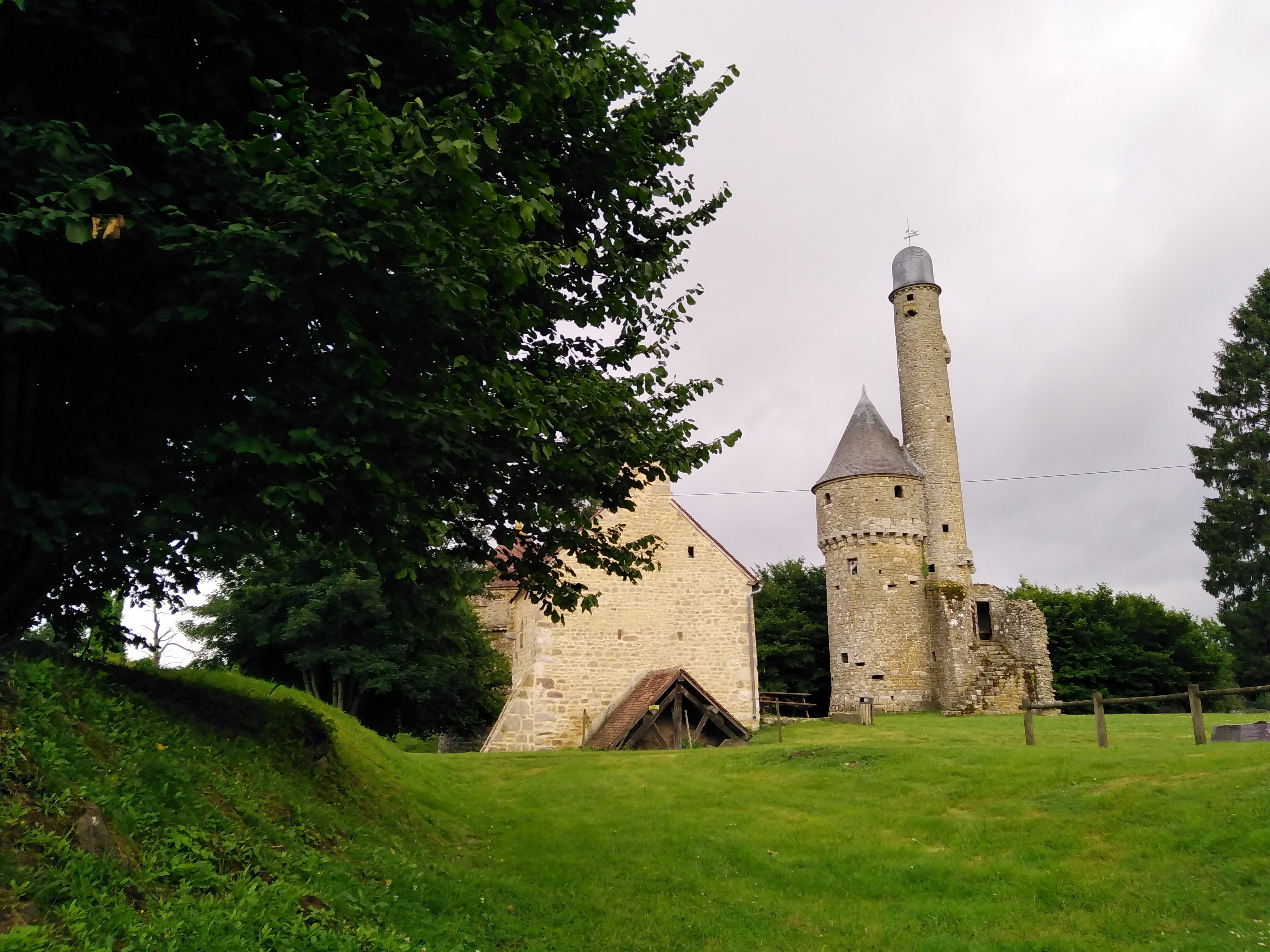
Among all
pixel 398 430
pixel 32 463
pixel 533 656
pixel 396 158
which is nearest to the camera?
pixel 396 158

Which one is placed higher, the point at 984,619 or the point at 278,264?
the point at 278,264

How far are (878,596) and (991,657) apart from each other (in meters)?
4.61

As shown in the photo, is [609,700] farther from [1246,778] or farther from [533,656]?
[1246,778]

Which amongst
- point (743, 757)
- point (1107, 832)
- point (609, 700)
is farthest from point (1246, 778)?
point (609, 700)

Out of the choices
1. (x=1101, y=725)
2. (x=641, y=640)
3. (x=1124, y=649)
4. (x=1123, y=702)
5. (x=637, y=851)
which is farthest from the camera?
(x=1124, y=649)

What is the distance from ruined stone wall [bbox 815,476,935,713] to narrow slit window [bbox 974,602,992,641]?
2.13 metres

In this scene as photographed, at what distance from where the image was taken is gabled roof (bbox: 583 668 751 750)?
2008 cm

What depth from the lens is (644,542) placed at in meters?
8.98

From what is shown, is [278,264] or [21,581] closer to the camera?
[278,264]

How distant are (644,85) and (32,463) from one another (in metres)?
5.86

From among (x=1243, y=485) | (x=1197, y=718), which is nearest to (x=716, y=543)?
(x=1197, y=718)

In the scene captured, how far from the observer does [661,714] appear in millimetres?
→ 21234

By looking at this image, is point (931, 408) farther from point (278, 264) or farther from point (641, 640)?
point (278, 264)

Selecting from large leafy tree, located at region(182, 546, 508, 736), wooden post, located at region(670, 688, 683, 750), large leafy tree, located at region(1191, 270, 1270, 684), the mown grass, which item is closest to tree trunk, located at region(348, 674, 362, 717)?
large leafy tree, located at region(182, 546, 508, 736)
